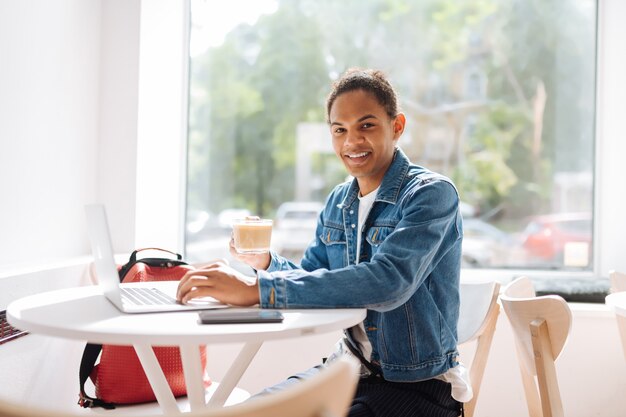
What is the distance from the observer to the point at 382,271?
1.56m

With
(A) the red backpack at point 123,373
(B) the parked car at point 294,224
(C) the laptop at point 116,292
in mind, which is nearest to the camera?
(C) the laptop at point 116,292

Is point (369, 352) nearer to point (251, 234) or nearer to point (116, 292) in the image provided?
point (251, 234)

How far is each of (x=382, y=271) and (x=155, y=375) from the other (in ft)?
1.98

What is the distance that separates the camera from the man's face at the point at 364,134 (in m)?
1.91

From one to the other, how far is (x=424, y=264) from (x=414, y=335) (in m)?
0.20

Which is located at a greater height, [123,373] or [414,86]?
[414,86]

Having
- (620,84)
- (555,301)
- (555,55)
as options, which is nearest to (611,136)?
(620,84)

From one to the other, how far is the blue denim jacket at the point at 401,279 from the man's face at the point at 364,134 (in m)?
0.06

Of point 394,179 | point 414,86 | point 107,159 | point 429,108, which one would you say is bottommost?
point 394,179

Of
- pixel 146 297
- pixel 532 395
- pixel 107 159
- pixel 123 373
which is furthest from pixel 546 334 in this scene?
pixel 107 159

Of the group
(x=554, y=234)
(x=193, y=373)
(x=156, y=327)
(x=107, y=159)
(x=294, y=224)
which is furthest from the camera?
(x=294, y=224)

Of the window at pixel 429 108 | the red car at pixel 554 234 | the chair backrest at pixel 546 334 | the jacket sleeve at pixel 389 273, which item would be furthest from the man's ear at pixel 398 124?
the red car at pixel 554 234

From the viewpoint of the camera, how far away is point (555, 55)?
346cm

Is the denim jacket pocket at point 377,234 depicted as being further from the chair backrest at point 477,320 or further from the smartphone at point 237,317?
the chair backrest at point 477,320
